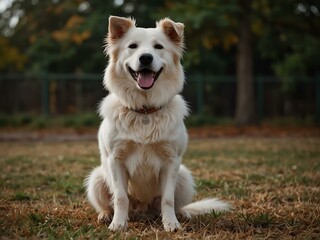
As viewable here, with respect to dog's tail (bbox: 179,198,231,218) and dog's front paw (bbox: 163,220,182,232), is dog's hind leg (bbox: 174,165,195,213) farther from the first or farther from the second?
dog's front paw (bbox: 163,220,182,232)

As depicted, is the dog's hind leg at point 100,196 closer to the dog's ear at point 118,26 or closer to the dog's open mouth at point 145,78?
the dog's open mouth at point 145,78

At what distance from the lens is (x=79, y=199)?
5.33 m

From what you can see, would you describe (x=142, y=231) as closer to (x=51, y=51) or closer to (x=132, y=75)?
(x=132, y=75)

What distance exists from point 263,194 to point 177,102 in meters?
1.75

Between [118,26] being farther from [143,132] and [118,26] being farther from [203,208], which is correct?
[203,208]

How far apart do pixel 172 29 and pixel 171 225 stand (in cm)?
190

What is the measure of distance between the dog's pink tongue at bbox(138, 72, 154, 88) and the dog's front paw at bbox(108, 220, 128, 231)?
4.20 ft

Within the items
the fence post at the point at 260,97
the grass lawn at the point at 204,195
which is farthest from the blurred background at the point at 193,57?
the grass lawn at the point at 204,195

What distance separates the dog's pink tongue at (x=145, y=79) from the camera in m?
4.23

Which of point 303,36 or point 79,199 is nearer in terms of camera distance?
point 79,199

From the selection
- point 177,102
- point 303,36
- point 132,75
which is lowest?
point 177,102

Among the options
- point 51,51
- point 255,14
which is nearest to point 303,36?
point 255,14

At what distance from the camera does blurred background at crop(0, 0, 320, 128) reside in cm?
1569

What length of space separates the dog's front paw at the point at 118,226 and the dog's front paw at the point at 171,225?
36 cm
